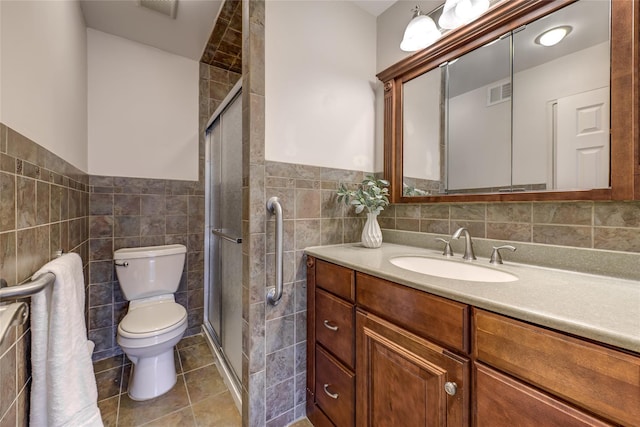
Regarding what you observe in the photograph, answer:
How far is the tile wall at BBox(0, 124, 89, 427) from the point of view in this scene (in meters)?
0.61

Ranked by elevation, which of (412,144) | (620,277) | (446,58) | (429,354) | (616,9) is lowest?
(429,354)

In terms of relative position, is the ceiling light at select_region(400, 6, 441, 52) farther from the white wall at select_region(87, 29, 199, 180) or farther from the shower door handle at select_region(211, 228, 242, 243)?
the white wall at select_region(87, 29, 199, 180)

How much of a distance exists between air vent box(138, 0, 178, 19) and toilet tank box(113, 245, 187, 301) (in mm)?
1647

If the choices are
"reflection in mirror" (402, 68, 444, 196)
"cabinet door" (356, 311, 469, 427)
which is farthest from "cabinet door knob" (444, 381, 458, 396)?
"reflection in mirror" (402, 68, 444, 196)

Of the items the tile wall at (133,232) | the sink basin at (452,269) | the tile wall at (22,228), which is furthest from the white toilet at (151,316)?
the sink basin at (452,269)

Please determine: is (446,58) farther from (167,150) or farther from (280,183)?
(167,150)

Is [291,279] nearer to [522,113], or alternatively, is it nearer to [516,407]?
[516,407]

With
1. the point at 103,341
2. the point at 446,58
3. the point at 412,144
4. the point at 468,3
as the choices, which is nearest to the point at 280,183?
the point at 412,144

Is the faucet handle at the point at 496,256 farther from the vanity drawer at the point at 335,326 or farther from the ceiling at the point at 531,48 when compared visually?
the ceiling at the point at 531,48

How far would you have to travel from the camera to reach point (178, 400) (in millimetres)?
1484

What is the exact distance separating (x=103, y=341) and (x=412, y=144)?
103 inches

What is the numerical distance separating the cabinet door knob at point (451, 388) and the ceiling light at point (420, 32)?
1.57m

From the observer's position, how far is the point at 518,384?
0.58 metres

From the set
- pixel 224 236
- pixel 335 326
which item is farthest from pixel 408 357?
pixel 224 236
